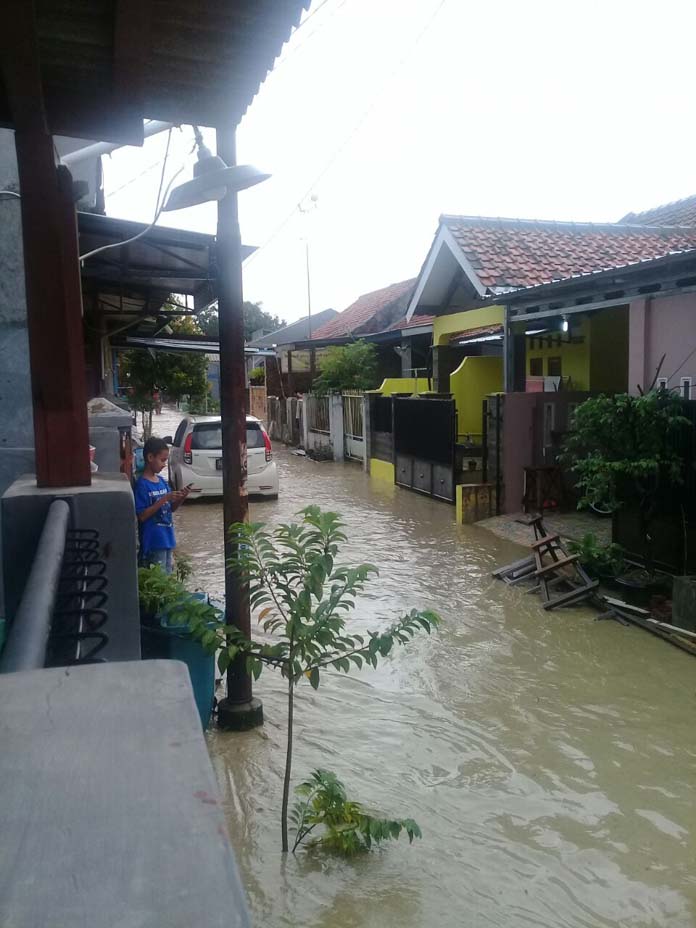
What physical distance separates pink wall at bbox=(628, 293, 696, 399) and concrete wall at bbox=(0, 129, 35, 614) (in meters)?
6.72

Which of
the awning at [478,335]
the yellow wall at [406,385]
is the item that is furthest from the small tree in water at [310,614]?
the yellow wall at [406,385]

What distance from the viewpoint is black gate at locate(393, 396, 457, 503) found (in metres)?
13.2

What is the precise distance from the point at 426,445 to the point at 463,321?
98.5 inches

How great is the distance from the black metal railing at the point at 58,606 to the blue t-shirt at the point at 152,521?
3.31 meters

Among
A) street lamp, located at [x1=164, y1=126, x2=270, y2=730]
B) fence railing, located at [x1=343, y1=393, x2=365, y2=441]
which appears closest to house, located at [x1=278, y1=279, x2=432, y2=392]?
fence railing, located at [x1=343, y1=393, x2=365, y2=441]

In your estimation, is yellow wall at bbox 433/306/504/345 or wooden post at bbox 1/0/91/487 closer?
wooden post at bbox 1/0/91/487

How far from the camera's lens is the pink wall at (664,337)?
353 inches

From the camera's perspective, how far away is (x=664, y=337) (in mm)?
9273

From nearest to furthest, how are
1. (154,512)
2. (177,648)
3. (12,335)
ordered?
(177,648) → (12,335) → (154,512)

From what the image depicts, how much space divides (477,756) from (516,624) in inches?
101

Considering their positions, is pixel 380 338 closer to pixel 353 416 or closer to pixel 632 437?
pixel 353 416

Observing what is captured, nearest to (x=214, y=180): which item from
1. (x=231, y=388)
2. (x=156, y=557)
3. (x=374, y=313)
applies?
(x=231, y=388)

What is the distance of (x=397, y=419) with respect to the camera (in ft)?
51.3

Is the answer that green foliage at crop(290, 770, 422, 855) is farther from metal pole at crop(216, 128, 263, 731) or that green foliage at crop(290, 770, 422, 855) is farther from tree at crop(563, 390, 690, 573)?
tree at crop(563, 390, 690, 573)
